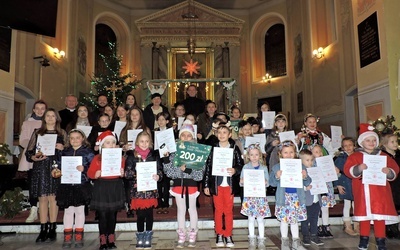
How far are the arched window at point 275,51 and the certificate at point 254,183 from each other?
12.9 metres

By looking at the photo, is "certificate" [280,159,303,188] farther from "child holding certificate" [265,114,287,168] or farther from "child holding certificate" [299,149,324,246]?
"child holding certificate" [265,114,287,168]

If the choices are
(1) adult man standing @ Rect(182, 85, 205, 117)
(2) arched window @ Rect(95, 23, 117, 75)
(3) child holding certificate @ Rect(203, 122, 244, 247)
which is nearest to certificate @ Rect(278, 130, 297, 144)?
(3) child holding certificate @ Rect(203, 122, 244, 247)

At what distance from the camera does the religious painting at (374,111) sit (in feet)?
23.4

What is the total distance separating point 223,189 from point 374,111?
5.03 m

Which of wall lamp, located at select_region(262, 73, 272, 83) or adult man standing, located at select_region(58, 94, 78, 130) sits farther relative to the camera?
wall lamp, located at select_region(262, 73, 272, 83)

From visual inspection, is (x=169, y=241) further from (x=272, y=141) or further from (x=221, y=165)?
(x=272, y=141)

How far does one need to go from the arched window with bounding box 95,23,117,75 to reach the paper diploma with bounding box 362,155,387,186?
14.3 m

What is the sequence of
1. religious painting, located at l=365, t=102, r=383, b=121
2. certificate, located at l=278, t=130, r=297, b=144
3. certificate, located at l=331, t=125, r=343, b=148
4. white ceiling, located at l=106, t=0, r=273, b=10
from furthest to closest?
white ceiling, located at l=106, t=0, r=273, b=10, religious painting, located at l=365, t=102, r=383, b=121, certificate, located at l=331, t=125, r=343, b=148, certificate, located at l=278, t=130, r=297, b=144

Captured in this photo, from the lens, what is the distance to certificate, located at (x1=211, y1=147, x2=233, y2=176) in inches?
164

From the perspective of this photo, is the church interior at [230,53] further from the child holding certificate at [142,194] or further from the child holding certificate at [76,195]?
the child holding certificate at [142,194]

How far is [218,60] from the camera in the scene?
16.5 m

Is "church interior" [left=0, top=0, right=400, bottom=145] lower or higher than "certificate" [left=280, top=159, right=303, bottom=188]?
higher

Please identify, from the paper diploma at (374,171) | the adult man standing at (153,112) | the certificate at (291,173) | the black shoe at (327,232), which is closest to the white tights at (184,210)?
the certificate at (291,173)

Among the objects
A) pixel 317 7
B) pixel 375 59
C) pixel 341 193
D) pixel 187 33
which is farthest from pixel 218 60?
pixel 341 193
